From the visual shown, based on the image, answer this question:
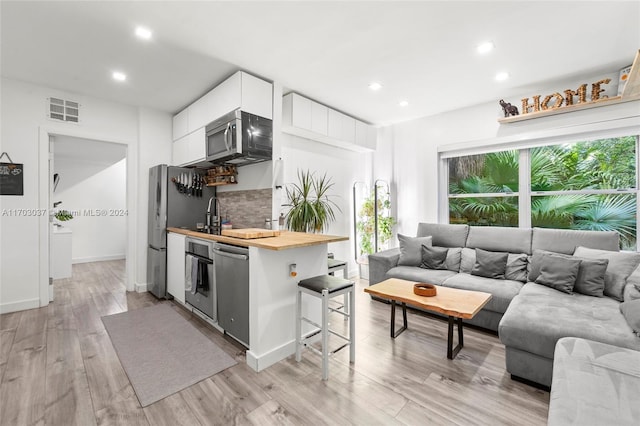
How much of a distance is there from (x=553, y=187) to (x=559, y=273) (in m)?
1.48

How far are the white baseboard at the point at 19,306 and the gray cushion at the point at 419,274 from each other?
4.36 metres

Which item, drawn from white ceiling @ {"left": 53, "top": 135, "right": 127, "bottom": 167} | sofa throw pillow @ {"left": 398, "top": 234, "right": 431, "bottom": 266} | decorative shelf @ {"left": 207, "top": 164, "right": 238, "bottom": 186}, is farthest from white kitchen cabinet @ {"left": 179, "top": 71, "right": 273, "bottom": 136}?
sofa throw pillow @ {"left": 398, "top": 234, "right": 431, "bottom": 266}

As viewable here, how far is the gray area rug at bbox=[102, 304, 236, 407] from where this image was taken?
2.04 meters

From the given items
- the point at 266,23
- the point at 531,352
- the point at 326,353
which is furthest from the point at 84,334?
the point at 531,352

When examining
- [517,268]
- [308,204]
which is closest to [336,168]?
[308,204]

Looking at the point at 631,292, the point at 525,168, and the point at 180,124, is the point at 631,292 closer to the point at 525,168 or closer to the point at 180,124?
the point at 525,168

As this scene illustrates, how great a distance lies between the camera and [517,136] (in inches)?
148

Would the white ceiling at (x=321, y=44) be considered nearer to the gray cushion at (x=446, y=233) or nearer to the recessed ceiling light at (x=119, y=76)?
the recessed ceiling light at (x=119, y=76)

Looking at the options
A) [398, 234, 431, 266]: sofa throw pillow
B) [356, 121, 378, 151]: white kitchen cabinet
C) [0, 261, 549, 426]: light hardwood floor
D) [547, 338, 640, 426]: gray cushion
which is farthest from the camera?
[356, 121, 378, 151]: white kitchen cabinet

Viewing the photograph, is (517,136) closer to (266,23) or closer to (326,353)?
(266,23)

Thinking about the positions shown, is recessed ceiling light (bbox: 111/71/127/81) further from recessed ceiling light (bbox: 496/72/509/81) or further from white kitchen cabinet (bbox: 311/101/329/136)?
recessed ceiling light (bbox: 496/72/509/81)

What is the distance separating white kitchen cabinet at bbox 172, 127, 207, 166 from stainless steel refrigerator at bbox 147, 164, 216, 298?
21cm

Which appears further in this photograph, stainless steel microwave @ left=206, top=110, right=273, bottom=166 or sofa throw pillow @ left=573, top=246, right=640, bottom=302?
stainless steel microwave @ left=206, top=110, right=273, bottom=166

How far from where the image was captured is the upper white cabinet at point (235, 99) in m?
3.08
